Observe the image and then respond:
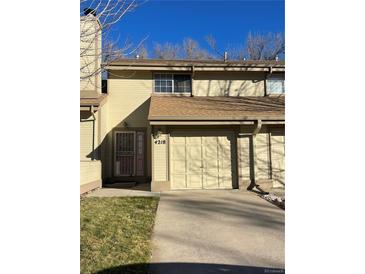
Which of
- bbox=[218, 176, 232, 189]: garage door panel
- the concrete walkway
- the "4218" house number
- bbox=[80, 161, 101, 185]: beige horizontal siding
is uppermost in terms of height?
the "4218" house number

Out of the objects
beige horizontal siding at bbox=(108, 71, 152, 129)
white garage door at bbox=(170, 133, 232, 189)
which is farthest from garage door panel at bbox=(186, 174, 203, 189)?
beige horizontal siding at bbox=(108, 71, 152, 129)

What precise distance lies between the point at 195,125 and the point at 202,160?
1.42 metres

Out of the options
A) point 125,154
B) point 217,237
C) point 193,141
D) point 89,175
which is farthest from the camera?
point 125,154

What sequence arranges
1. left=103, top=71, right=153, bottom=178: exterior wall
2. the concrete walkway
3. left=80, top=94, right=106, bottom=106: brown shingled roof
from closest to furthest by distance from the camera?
the concrete walkway → left=80, top=94, right=106, bottom=106: brown shingled roof → left=103, top=71, right=153, bottom=178: exterior wall

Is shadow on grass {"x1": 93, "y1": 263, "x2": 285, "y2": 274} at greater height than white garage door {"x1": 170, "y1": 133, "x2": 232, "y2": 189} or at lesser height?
lesser

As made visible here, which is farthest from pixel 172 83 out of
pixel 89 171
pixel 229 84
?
pixel 89 171

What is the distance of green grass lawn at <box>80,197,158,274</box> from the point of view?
4.48 m

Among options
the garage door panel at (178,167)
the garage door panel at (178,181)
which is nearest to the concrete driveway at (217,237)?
the garage door panel at (178,181)

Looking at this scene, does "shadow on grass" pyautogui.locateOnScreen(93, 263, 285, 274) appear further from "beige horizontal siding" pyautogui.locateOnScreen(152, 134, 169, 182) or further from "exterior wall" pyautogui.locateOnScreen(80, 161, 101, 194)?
"beige horizontal siding" pyautogui.locateOnScreen(152, 134, 169, 182)

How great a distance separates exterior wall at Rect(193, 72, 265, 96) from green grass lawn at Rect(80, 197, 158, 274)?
674 cm

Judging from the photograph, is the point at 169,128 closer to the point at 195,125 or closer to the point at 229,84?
the point at 195,125

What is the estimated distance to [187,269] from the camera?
439cm
